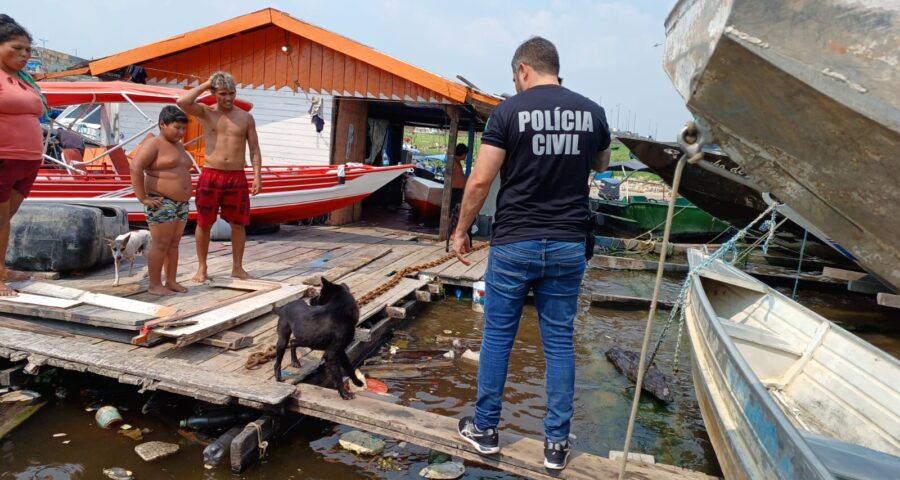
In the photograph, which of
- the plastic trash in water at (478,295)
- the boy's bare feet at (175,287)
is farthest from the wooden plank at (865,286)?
the boy's bare feet at (175,287)

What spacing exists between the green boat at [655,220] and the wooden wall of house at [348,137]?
24.6 feet

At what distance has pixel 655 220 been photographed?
15594mm

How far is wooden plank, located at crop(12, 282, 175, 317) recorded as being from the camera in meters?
4.27

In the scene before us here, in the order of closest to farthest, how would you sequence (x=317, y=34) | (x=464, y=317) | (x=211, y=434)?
(x=211, y=434) → (x=464, y=317) → (x=317, y=34)

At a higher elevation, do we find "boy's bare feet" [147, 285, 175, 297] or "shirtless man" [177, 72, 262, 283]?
"shirtless man" [177, 72, 262, 283]

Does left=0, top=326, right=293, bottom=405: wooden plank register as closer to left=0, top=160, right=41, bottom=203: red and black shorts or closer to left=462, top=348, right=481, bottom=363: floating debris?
left=0, top=160, right=41, bottom=203: red and black shorts

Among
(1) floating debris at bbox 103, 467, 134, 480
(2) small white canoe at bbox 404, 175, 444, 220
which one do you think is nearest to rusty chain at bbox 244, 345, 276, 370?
(1) floating debris at bbox 103, 467, 134, 480

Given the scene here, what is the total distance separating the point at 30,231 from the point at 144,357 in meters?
2.56

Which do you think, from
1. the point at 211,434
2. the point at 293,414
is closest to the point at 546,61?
the point at 293,414

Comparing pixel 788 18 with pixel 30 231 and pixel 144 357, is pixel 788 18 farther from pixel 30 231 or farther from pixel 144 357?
pixel 30 231

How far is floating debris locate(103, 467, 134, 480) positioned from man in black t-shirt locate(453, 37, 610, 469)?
2.19 meters

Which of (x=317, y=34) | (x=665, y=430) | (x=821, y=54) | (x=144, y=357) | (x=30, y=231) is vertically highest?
(x=317, y=34)

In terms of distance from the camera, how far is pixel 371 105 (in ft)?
43.0

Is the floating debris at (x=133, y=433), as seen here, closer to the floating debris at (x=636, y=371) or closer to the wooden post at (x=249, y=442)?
the wooden post at (x=249, y=442)
